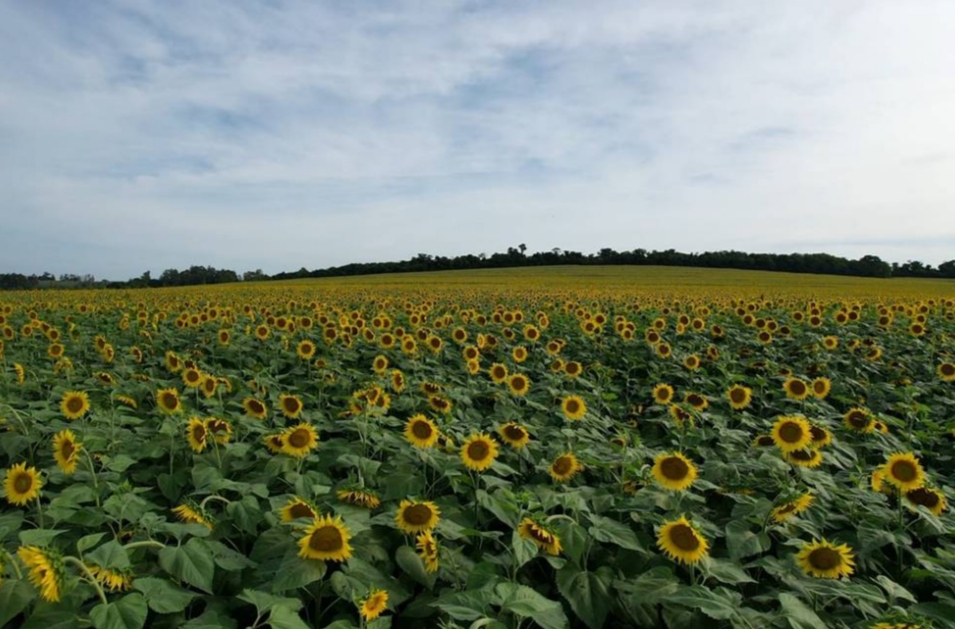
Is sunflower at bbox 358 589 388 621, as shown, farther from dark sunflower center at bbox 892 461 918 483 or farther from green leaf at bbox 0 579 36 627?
dark sunflower center at bbox 892 461 918 483

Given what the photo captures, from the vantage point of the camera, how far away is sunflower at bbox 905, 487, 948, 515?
11.5ft

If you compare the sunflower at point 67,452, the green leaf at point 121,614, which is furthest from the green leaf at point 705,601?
the sunflower at point 67,452

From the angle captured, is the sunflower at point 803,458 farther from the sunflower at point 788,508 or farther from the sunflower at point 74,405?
the sunflower at point 74,405

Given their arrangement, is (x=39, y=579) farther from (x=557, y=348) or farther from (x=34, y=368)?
(x=557, y=348)

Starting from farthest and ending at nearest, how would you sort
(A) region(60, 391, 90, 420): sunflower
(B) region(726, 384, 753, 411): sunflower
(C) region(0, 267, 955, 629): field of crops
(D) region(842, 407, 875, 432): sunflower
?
(B) region(726, 384, 753, 411): sunflower, (D) region(842, 407, 875, 432): sunflower, (A) region(60, 391, 90, 420): sunflower, (C) region(0, 267, 955, 629): field of crops

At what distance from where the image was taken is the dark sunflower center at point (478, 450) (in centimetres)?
340

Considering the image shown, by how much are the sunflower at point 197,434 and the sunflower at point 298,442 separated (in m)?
0.49

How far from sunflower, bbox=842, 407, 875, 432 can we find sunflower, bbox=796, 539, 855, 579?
2.32 meters

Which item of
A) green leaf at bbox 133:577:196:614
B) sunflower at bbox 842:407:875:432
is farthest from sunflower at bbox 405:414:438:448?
sunflower at bbox 842:407:875:432

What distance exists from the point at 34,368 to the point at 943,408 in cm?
930

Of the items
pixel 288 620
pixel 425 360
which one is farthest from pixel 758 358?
pixel 288 620

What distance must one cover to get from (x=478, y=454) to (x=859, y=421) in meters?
3.33

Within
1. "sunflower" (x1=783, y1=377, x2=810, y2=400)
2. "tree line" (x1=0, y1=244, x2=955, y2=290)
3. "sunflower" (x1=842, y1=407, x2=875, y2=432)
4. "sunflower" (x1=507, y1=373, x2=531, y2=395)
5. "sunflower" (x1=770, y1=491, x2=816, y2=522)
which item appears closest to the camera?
"sunflower" (x1=770, y1=491, x2=816, y2=522)

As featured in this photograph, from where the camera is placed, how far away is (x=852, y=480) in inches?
158
